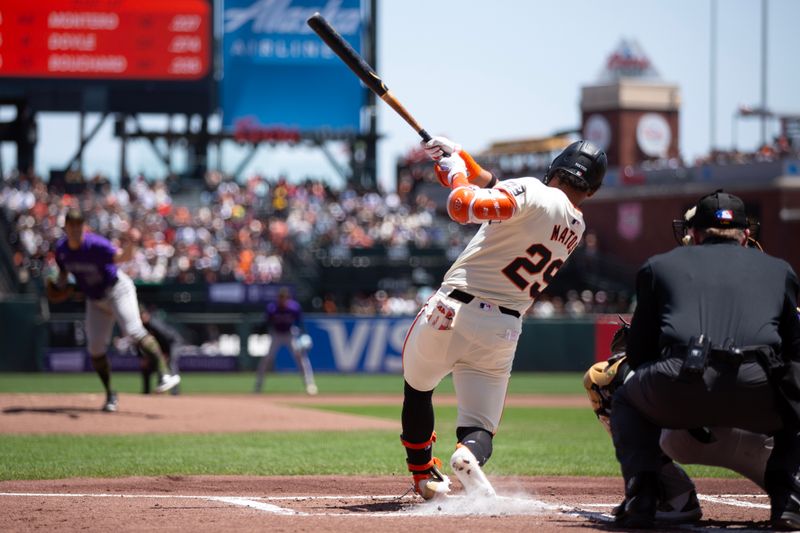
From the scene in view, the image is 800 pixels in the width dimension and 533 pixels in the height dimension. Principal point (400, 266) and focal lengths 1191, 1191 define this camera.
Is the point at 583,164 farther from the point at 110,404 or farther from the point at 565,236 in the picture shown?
the point at 110,404

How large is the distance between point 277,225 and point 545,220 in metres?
28.1

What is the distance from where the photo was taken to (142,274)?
29438mm

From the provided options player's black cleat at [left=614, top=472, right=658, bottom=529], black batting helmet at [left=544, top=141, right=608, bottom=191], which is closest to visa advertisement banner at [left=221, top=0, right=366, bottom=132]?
black batting helmet at [left=544, top=141, right=608, bottom=191]

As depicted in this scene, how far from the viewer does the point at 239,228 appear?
33.5m

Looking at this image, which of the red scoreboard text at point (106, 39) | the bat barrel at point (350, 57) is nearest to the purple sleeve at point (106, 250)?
the bat barrel at point (350, 57)

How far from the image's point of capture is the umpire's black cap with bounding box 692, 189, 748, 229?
568 cm

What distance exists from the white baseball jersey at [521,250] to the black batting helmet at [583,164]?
177mm

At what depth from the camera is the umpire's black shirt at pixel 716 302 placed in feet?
17.5

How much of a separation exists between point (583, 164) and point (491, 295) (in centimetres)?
89

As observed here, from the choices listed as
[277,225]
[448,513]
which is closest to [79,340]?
[277,225]

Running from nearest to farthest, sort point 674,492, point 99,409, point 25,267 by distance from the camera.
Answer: point 674,492 → point 99,409 → point 25,267

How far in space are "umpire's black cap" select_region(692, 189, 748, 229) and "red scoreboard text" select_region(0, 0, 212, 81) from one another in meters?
30.7

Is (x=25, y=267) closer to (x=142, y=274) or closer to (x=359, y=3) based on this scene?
(x=142, y=274)

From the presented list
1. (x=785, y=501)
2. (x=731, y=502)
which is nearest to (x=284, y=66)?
(x=731, y=502)
